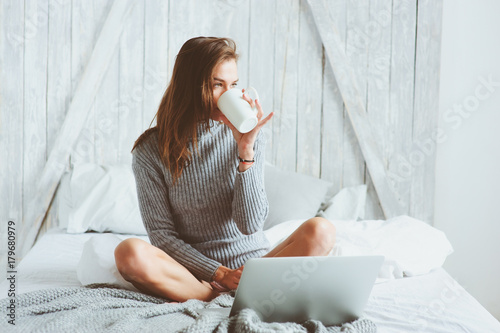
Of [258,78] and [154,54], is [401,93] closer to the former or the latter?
[258,78]

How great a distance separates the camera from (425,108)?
8.53 feet

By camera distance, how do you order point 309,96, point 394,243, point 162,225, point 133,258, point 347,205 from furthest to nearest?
point 309,96, point 347,205, point 394,243, point 162,225, point 133,258

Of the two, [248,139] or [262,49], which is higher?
[262,49]

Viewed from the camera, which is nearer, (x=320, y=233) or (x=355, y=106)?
(x=320, y=233)

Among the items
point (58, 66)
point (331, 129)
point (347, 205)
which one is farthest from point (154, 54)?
point (347, 205)

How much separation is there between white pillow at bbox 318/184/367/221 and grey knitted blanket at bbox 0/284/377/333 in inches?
48.1

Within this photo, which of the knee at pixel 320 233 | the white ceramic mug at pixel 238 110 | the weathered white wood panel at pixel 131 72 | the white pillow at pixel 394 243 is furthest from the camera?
the weathered white wood panel at pixel 131 72

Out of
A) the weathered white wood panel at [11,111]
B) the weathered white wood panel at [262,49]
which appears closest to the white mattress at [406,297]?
the weathered white wood panel at [11,111]

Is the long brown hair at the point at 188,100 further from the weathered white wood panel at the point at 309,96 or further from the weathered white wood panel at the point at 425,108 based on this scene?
the weathered white wood panel at the point at 425,108

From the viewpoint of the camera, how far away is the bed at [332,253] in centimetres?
124

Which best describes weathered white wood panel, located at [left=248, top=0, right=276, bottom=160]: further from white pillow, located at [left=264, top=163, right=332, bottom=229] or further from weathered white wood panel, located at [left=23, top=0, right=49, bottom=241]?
Result: weathered white wood panel, located at [left=23, top=0, right=49, bottom=241]

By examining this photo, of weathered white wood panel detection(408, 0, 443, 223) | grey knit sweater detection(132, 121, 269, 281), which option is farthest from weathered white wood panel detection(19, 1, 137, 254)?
weathered white wood panel detection(408, 0, 443, 223)

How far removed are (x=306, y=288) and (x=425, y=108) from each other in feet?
5.70

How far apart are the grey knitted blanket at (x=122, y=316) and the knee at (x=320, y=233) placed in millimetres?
287
